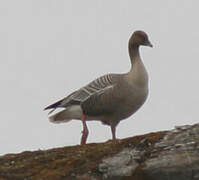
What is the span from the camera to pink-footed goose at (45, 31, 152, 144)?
47.0ft

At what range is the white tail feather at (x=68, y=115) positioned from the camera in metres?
15.0

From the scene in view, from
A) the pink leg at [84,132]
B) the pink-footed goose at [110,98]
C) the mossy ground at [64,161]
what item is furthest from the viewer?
the pink-footed goose at [110,98]

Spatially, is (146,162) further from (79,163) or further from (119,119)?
(119,119)

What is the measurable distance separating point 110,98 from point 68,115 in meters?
1.60

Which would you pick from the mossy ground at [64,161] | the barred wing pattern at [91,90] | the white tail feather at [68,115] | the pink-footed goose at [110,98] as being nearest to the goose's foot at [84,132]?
the pink-footed goose at [110,98]

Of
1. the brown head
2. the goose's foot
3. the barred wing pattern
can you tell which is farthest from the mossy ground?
the brown head

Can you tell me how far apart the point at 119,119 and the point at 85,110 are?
91 cm

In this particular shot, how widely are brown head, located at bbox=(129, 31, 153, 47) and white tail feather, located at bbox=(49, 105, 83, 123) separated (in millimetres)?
2452

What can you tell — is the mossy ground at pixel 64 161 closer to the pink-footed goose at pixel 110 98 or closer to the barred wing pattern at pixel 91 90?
the pink-footed goose at pixel 110 98

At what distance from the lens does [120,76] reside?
14.8 metres

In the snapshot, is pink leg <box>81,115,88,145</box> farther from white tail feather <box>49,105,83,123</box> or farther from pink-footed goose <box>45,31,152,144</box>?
white tail feather <box>49,105,83,123</box>

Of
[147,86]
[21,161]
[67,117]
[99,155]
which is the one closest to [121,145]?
[99,155]

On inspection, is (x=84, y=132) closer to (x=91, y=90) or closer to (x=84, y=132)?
(x=84, y=132)

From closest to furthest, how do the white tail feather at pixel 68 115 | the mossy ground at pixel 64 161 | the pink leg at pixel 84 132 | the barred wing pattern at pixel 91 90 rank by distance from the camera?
the mossy ground at pixel 64 161
the pink leg at pixel 84 132
the barred wing pattern at pixel 91 90
the white tail feather at pixel 68 115
